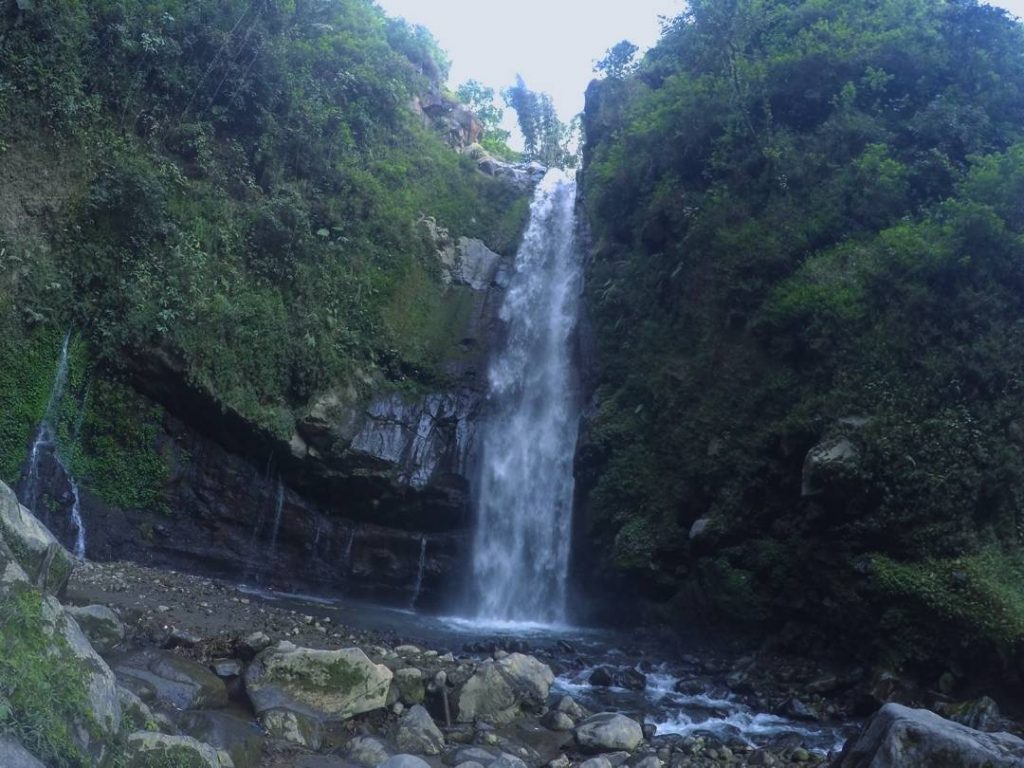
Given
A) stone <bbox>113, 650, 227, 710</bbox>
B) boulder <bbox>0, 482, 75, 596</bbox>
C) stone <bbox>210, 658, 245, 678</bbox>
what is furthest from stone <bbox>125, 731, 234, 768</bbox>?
stone <bbox>210, 658, 245, 678</bbox>

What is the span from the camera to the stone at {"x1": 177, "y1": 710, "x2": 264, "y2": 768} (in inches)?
296

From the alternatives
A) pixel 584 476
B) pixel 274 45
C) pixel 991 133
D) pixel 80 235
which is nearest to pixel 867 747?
pixel 584 476

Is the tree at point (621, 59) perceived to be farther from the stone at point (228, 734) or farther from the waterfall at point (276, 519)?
the stone at point (228, 734)

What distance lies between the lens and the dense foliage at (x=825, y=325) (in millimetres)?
11773

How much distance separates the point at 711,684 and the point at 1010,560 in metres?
4.49

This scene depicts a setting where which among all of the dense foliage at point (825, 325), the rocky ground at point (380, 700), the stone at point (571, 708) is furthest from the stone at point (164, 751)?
the dense foliage at point (825, 325)

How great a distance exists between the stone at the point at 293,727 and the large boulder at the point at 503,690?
1.75 m

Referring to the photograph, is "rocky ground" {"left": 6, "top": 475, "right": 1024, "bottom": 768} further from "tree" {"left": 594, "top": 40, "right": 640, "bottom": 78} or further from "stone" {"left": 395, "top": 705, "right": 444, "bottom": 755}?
"tree" {"left": 594, "top": 40, "right": 640, "bottom": 78}

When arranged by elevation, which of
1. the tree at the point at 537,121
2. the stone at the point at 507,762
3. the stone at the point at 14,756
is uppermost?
the tree at the point at 537,121

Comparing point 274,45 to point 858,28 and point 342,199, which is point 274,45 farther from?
point 858,28

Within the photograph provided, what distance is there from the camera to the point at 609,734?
29.5ft

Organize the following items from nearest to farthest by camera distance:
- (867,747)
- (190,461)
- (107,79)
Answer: (867,747)
(190,461)
(107,79)

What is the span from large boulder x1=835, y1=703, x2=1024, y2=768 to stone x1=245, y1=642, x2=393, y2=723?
5.04m

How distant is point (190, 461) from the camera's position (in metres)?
16.8
